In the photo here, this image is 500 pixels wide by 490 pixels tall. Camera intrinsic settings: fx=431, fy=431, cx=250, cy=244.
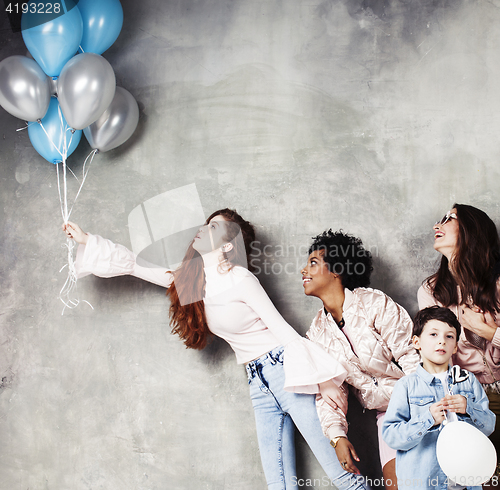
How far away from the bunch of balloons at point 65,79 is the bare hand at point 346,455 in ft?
5.80

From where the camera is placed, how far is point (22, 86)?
229cm

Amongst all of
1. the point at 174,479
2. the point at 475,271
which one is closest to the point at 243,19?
the point at 475,271

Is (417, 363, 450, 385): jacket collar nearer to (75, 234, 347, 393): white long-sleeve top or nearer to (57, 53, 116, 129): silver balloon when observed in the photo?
(75, 234, 347, 393): white long-sleeve top

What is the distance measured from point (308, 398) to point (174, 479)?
1.04 metres

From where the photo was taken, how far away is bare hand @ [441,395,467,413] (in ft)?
5.40

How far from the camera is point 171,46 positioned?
287 centimetres

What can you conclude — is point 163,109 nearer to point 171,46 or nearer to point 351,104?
point 171,46

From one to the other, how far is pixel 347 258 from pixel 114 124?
1558mm

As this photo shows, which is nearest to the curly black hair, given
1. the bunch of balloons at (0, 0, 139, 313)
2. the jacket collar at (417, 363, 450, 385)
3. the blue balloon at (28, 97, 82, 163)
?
the jacket collar at (417, 363, 450, 385)

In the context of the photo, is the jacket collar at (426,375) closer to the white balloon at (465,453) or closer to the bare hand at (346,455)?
the white balloon at (465,453)

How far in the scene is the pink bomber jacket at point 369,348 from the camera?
2128 millimetres

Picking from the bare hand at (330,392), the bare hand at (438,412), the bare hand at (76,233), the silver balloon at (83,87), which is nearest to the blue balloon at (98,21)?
the silver balloon at (83,87)

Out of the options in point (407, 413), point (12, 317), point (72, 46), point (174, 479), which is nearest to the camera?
point (407, 413)

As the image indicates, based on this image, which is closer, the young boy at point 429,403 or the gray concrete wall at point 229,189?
Result: the young boy at point 429,403
